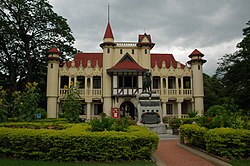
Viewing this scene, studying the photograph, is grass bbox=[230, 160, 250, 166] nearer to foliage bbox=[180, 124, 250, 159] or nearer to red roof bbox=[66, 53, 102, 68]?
foliage bbox=[180, 124, 250, 159]

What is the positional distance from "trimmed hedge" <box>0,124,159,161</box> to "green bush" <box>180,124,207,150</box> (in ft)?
7.77

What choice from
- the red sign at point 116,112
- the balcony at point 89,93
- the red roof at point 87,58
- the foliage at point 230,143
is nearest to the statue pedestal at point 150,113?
the foliage at point 230,143

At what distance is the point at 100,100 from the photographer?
29875 mm

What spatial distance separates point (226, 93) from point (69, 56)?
2354 centimetres

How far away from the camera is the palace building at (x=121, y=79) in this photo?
2855 centimetres

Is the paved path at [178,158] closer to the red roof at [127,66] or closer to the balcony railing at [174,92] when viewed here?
the red roof at [127,66]

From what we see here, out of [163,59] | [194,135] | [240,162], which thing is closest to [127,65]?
[163,59]

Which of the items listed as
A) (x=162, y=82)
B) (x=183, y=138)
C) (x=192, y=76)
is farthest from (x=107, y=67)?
(x=183, y=138)

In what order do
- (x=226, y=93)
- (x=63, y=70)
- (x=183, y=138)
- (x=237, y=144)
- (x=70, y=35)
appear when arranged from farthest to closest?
(x=70, y=35)
(x=226, y=93)
(x=63, y=70)
(x=183, y=138)
(x=237, y=144)

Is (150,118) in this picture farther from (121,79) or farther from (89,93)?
(89,93)

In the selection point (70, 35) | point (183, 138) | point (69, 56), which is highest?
point (70, 35)

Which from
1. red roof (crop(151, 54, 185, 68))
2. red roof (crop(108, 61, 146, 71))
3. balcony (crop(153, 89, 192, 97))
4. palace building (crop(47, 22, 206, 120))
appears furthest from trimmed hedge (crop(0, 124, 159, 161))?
red roof (crop(151, 54, 185, 68))

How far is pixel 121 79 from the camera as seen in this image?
29.2 m

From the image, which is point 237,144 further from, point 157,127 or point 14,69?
point 14,69
